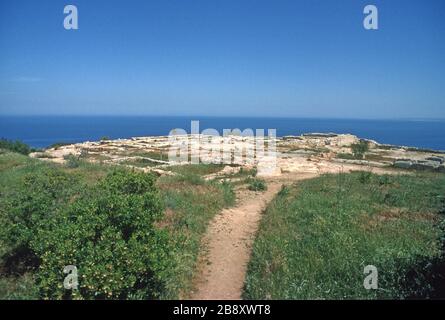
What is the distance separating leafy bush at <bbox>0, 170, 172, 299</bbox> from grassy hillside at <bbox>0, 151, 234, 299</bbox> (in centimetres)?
2

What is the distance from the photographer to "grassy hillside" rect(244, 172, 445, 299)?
6.79 metres

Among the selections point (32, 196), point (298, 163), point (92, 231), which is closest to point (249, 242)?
point (92, 231)

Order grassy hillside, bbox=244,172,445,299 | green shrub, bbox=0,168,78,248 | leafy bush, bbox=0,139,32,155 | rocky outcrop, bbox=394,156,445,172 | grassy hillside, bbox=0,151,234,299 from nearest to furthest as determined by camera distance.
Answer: grassy hillside, bbox=0,151,234,299 < grassy hillside, bbox=244,172,445,299 < green shrub, bbox=0,168,78,248 < rocky outcrop, bbox=394,156,445,172 < leafy bush, bbox=0,139,32,155

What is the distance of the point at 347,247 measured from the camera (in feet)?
28.6

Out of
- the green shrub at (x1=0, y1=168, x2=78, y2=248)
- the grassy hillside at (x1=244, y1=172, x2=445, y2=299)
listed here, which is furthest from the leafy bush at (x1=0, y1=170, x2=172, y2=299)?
the grassy hillside at (x1=244, y1=172, x2=445, y2=299)

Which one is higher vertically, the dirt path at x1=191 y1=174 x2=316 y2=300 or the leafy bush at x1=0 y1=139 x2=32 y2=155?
the leafy bush at x1=0 y1=139 x2=32 y2=155

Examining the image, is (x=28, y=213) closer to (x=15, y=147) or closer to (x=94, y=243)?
(x=94, y=243)

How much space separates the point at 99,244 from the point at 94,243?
0.99 feet

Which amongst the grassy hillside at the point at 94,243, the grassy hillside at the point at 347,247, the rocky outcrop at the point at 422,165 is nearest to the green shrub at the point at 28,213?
the grassy hillside at the point at 94,243

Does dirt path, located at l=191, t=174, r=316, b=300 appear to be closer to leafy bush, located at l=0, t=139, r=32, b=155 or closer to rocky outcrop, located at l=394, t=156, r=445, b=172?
rocky outcrop, located at l=394, t=156, r=445, b=172

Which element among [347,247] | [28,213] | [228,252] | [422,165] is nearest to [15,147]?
[28,213]

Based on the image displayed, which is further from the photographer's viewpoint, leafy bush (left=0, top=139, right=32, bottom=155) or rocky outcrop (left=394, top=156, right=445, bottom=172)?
leafy bush (left=0, top=139, right=32, bottom=155)

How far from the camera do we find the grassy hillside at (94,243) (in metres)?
6.16
